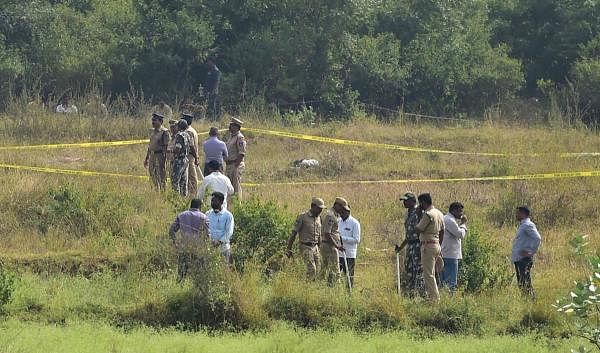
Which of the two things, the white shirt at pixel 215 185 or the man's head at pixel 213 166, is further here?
the man's head at pixel 213 166

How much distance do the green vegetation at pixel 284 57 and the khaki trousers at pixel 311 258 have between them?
13.3 m

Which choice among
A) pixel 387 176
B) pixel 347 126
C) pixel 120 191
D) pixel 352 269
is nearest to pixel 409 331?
pixel 352 269

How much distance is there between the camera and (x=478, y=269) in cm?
1617

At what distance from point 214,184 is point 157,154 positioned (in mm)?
3136

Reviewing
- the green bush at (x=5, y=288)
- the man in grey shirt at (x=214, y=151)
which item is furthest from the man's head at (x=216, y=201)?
the man in grey shirt at (x=214, y=151)

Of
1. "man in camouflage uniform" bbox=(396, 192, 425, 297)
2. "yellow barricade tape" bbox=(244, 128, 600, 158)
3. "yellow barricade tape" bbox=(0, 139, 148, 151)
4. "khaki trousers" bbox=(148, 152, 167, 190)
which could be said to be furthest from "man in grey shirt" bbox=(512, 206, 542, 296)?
"yellow barricade tape" bbox=(0, 139, 148, 151)

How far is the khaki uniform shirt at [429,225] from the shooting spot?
15.1 meters

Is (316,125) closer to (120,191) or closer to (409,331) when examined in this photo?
(120,191)

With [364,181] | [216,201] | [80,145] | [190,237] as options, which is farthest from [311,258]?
[80,145]

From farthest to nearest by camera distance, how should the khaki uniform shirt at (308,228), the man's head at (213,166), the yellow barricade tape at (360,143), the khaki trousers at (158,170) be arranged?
the yellow barricade tape at (360,143) → the khaki trousers at (158,170) → the man's head at (213,166) → the khaki uniform shirt at (308,228)

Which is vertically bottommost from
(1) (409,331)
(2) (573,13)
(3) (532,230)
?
(1) (409,331)

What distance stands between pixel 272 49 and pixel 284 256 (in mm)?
15053

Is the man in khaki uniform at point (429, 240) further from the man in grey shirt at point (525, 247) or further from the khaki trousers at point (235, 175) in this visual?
the khaki trousers at point (235, 175)

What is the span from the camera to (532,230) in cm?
1572
